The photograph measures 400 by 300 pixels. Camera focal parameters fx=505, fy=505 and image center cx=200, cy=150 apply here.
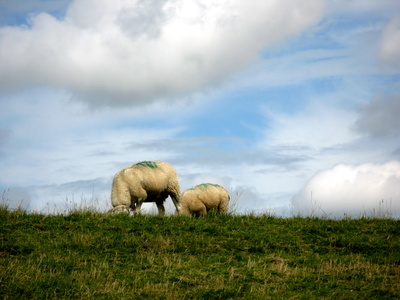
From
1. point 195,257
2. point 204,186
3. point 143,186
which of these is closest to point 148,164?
point 143,186

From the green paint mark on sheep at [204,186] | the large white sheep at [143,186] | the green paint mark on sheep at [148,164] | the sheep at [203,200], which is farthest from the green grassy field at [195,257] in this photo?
the green paint mark on sheep at [148,164]

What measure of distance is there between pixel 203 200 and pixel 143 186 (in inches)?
95.7

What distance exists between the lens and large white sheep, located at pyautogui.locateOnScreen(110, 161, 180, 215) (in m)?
17.6

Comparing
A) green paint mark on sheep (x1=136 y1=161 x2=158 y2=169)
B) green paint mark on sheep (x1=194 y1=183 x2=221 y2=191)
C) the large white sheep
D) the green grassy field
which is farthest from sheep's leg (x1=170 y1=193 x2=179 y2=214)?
the green grassy field

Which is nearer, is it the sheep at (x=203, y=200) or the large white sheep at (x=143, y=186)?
the large white sheep at (x=143, y=186)

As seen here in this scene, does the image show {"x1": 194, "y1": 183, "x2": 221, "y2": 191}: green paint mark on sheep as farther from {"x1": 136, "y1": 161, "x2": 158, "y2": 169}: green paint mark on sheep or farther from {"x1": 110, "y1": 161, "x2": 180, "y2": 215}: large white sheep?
{"x1": 136, "y1": 161, "x2": 158, "y2": 169}: green paint mark on sheep

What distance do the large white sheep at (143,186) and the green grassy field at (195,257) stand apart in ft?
7.43

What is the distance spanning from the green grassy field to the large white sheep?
2.26 metres

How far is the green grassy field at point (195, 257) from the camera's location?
9727mm

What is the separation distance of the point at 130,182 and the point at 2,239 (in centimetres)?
538

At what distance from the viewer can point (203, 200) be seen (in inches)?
748

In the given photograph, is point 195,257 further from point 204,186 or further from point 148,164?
point 204,186

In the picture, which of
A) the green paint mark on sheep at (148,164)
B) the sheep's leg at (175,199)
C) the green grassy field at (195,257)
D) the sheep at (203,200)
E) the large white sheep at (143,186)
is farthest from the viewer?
the sheep's leg at (175,199)

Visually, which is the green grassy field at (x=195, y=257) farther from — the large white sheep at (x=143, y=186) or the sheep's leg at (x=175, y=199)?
the sheep's leg at (x=175, y=199)
